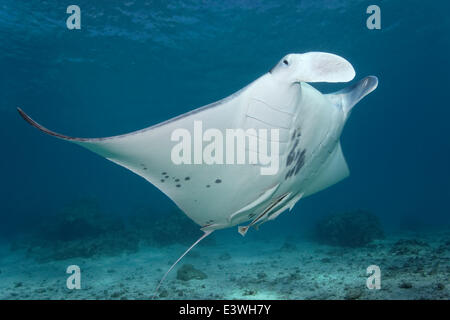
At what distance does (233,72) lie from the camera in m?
23.8

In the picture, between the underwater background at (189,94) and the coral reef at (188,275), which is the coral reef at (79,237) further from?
the coral reef at (188,275)

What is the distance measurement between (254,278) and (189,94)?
2578cm

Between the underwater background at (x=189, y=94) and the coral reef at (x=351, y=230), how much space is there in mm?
185

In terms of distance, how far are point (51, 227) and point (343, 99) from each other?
1683 cm

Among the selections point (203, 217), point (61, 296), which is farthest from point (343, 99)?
point (61, 296)

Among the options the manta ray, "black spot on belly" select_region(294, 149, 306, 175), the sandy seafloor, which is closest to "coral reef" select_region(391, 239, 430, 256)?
the sandy seafloor

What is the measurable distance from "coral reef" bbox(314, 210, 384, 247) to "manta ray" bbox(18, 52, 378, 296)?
810 centimetres

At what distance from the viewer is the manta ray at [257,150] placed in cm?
192

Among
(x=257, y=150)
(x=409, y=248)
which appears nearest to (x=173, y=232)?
(x=409, y=248)

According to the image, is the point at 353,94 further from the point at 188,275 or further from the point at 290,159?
the point at 188,275

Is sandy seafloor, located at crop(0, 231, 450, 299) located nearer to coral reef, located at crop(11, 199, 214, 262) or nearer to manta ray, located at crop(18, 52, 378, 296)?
coral reef, located at crop(11, 199, 214, 262)

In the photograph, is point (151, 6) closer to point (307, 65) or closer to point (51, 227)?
point (51, 227)

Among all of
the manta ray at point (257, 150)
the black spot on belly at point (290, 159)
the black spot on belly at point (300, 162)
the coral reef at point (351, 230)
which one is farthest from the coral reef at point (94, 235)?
the black spot on belly at point (290, 159)

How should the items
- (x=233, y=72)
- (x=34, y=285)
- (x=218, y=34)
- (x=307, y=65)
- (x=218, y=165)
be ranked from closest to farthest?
(x=307, y=65) → (x=218, y=165) → (x=34, y=285) → (x=218, y=34) → (x=233, y=72)
